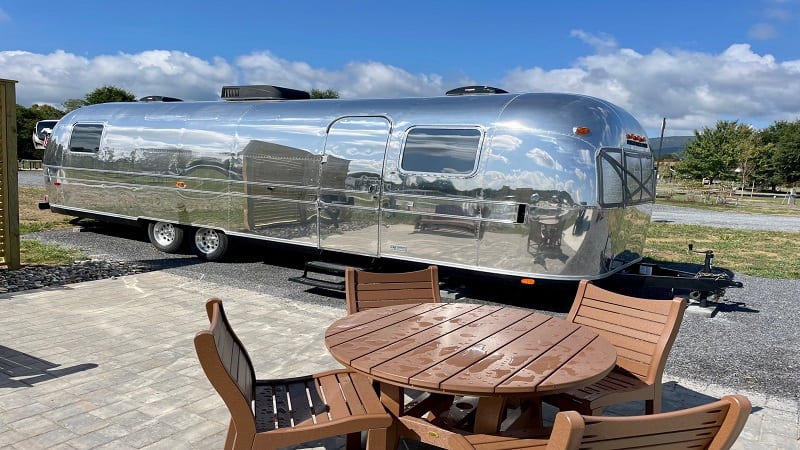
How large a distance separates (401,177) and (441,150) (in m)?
0.63

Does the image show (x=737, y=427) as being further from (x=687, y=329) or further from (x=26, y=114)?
(x=26, y=114)

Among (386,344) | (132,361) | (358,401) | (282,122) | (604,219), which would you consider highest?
(282,122)

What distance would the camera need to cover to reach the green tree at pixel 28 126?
41219mm

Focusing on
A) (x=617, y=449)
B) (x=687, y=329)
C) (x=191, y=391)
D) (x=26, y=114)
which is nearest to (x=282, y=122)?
(x=191, y=391)

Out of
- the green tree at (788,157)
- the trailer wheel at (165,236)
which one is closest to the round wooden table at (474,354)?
the trailer wheel at (165,236)

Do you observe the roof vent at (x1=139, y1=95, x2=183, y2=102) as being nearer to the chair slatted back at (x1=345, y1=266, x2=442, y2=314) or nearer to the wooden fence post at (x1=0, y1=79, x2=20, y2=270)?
the wooden fence post at (x1=0, y1=79, x2=20, y2=270)

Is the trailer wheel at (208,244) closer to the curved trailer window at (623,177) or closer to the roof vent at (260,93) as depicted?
the roof vent at (260,93)

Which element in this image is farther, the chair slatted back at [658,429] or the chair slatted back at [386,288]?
the chair slatted back at [386,288]

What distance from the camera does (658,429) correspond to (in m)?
1.82

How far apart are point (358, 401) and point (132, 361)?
2708mm

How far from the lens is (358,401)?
298cm

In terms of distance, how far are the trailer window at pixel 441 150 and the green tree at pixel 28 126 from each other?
38637 millimetres

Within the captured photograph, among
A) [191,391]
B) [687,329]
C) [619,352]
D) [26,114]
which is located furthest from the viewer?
[26,114]

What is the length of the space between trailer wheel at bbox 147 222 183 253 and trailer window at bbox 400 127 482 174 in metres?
4.62
